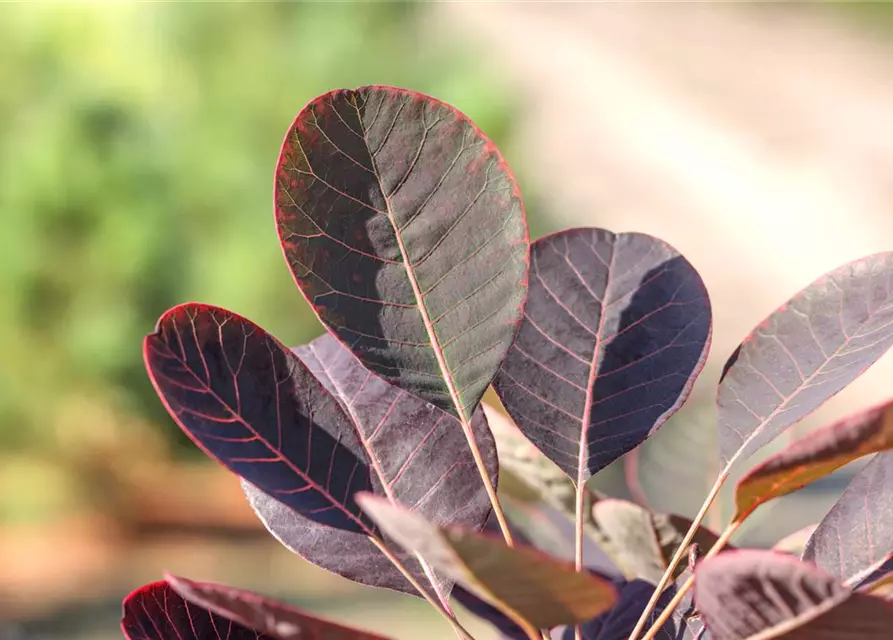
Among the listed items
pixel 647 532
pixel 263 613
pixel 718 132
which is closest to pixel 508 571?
pixel 263 613

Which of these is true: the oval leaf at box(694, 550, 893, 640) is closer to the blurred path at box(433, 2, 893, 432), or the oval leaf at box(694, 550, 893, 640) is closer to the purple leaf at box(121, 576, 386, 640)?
the purple leaf at box(121, 576, 386, 640)

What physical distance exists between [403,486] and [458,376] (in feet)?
0.14

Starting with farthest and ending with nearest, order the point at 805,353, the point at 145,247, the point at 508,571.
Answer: the point at 145,247
the point at 805,353
the point at 508,571

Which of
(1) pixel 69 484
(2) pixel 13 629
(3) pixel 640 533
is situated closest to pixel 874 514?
(3) pixel 640 533

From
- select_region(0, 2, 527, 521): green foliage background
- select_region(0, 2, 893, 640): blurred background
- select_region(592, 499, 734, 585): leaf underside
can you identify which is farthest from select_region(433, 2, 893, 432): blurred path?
select_region(592, 499, 734, 585): leaf underside

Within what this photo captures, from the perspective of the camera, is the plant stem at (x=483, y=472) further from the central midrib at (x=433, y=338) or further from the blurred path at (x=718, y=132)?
the blurred path at (x=718, y=132)

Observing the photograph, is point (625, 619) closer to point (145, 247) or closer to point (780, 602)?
point (780, 602)

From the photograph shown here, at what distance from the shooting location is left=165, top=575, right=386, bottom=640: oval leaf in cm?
20

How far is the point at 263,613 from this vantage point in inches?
7.9

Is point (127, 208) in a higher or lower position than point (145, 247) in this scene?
higher

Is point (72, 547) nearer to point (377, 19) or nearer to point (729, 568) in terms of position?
point (377, 19)

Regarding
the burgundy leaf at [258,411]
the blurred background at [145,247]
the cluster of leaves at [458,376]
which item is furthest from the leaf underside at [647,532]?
the blurred background at [145,247]

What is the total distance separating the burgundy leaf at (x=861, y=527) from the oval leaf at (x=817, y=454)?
60mm

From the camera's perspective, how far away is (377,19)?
2939 millimetres
